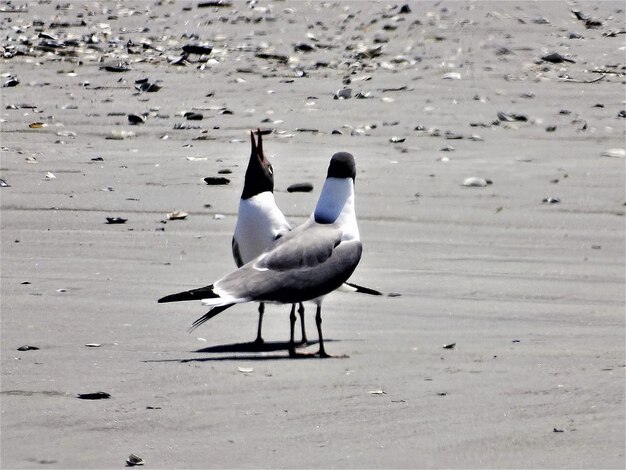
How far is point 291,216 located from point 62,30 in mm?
8109

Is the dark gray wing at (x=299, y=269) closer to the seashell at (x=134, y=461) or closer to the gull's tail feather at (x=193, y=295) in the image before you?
the gull's tail feather at (x=193, y=295)

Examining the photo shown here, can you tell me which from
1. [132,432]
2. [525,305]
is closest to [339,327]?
[525,305]

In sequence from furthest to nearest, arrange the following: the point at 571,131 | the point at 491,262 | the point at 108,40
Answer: the point at 108,40
the point at 571,131
the point at 491,262

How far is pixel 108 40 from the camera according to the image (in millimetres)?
15680

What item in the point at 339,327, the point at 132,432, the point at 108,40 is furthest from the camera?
the point at 108,40

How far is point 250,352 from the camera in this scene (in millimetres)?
6125

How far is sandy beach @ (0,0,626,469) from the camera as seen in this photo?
16.3 ft

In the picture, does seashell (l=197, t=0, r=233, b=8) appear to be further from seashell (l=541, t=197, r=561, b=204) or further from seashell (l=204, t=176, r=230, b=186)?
seashell (l=541, t=197, r=561, b=204)

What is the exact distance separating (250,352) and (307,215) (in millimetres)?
2992

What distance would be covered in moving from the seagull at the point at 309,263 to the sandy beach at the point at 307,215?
0.25m

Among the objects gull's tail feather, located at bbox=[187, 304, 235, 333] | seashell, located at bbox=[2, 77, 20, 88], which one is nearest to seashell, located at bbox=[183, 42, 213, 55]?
seashell, located at bbox=[2, 77, 20, 88]

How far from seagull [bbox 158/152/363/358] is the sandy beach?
0.82ft

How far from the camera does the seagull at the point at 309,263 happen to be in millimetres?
6094

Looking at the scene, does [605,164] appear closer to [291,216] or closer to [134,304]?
[291,216]
